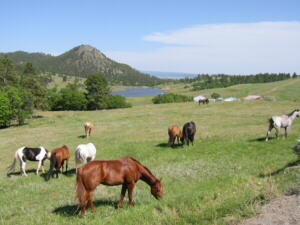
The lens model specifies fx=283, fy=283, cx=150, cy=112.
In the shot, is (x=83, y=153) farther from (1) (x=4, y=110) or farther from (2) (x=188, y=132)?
(1) (x=4, y=110)

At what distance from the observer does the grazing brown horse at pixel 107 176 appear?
9328mm

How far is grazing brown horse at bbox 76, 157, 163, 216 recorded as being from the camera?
30.6 ft

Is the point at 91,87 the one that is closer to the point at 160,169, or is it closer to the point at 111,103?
the point at 111,103

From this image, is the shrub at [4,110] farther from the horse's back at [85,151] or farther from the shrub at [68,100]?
the horse's back at [85,151]

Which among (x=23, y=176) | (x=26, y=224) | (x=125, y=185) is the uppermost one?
(x=125, y=185)

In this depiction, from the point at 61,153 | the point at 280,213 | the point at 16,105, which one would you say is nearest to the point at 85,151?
the point at 61,153

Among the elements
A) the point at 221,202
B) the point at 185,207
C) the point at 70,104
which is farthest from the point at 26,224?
the point at 70,104

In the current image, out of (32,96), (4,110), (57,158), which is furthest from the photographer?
(32,96)

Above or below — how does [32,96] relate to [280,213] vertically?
above

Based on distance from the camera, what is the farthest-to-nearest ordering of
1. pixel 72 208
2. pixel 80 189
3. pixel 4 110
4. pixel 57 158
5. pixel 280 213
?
pixel 4 110, pixel 57 158, pixel 72 208, pixel 80 189, pixel 280 213

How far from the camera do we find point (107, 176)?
9.56 meters

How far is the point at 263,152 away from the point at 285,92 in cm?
10899

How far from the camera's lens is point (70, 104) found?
90500 mm

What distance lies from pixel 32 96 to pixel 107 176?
56028mm
